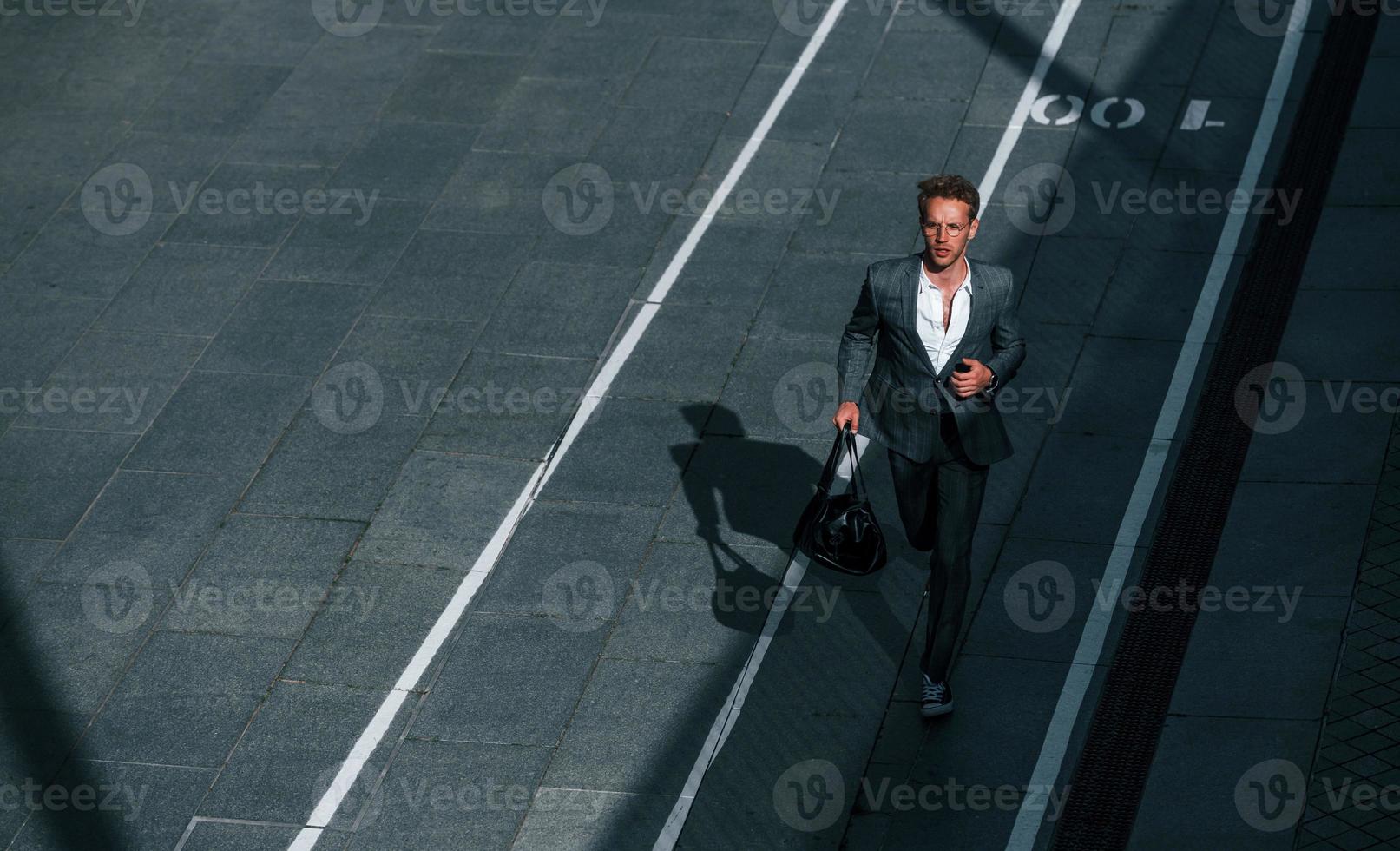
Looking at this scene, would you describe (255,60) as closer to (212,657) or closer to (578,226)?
(578,226)

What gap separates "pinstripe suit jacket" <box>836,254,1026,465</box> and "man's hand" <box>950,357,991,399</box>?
131 mm

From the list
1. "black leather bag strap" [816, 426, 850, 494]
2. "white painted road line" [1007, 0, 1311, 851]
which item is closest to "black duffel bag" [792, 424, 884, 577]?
"black leather bag strap" [816, 426, 850, 494]

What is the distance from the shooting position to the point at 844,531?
25.0ft

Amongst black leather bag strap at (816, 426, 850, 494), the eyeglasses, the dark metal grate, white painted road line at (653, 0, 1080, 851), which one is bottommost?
white painted road line at (653, 0, 1080, 851)

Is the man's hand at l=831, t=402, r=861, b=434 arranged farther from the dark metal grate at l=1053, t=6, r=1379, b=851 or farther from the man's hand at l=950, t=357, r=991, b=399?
the dark metal grate at l=1053, t=6, r=1379, b=851

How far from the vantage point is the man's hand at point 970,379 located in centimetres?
714

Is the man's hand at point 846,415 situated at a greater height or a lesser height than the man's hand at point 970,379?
lesser

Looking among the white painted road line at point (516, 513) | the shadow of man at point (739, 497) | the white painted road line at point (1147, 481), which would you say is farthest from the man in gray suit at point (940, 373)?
the white painted road line at point (516, 513)

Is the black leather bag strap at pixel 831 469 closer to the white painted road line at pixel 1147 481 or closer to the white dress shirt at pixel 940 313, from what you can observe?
the white dress shirt at pixel 940 313

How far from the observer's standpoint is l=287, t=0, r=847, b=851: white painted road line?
816 centimetres

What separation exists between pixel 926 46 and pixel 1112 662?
7.13 metres

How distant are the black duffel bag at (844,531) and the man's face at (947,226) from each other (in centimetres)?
99

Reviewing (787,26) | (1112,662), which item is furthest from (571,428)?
(787,26)

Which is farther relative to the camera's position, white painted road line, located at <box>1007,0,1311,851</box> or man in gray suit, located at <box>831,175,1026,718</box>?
white painted road line, located at <box>1007,0,1311,851</box>
